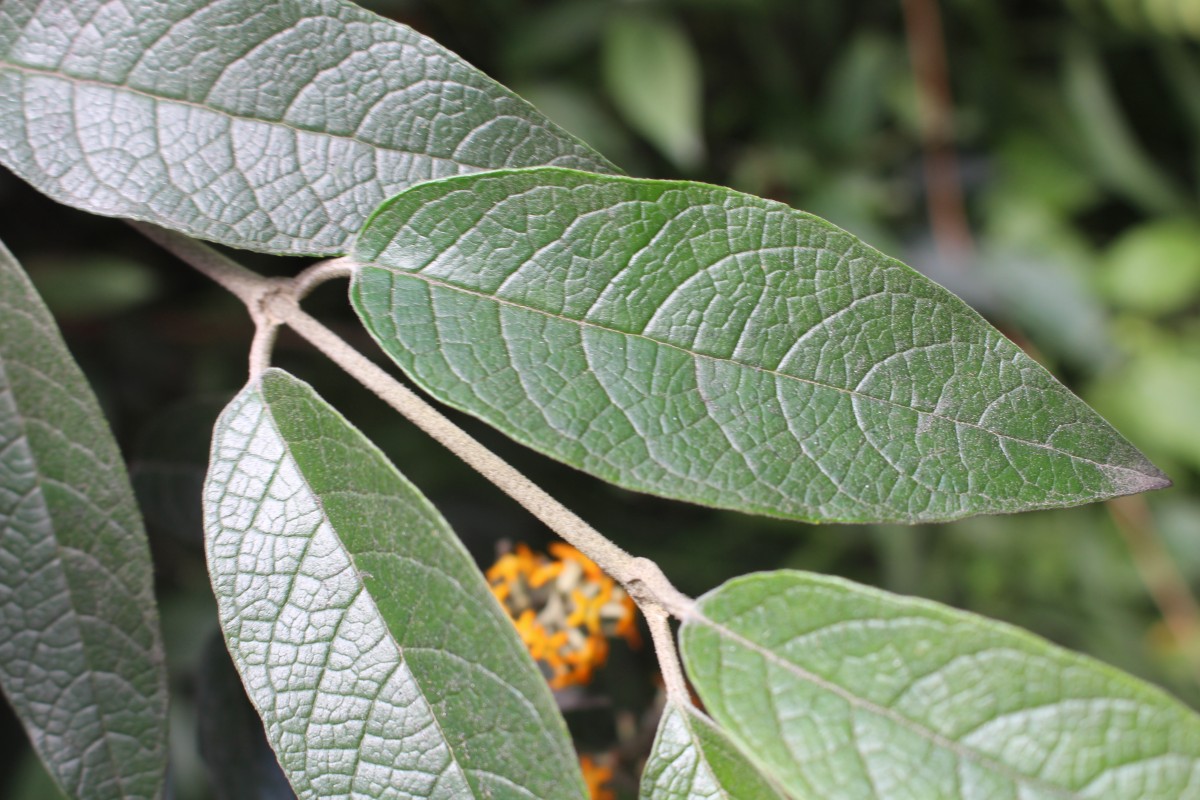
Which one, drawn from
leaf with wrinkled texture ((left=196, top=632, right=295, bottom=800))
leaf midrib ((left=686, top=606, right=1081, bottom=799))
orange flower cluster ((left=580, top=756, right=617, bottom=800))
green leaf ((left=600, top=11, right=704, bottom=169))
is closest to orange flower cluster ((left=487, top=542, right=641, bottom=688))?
orange flower cluster ((left=580, top=756, right=617, bottom=800))

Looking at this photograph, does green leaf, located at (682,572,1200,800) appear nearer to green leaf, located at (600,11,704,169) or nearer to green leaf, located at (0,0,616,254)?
green leaf, located at (0,0,616,254)

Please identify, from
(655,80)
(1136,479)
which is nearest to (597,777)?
(1136,479)

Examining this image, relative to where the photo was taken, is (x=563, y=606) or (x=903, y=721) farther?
(x=563, y=606)

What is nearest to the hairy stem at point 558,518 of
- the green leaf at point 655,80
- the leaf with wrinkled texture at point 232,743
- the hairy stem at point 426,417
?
the hairy stem at point 426,417

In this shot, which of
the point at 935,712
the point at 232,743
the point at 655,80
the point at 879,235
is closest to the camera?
the point at 935,712

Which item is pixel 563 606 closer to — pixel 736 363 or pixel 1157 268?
pixel 736 363

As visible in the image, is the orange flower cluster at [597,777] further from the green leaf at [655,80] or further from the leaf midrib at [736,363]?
the green leaf at [655,80]
